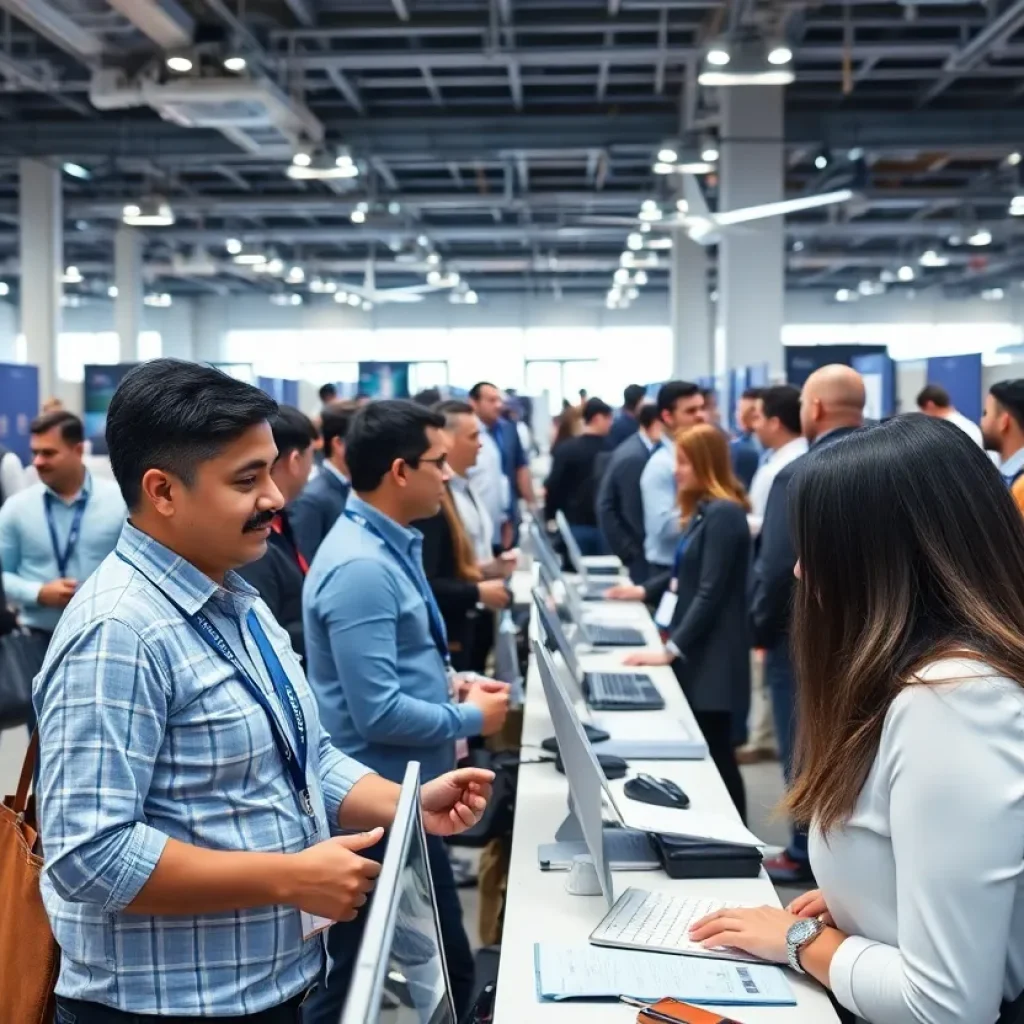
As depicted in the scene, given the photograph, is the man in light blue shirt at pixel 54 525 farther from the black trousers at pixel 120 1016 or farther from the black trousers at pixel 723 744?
the black trousers at pixel 120 1016

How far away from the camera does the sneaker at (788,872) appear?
4.25 meters

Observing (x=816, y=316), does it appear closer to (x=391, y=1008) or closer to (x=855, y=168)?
(x=855, y=168)

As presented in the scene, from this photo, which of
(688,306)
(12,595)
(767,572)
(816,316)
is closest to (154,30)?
(12,595)

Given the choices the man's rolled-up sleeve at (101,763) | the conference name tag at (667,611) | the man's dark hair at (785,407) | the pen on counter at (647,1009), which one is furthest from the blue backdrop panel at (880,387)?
the man's rolled-up sleeve at (101,763)

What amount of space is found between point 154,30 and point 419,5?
2223 mm

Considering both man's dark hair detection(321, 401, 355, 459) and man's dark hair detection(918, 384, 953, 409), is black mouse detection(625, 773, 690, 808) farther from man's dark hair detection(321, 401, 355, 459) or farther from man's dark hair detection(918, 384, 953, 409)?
man's dark hair detection(918, 384, 953, 409)

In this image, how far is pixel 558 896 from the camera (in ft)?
7.13

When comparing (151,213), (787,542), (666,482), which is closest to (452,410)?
(666,482)

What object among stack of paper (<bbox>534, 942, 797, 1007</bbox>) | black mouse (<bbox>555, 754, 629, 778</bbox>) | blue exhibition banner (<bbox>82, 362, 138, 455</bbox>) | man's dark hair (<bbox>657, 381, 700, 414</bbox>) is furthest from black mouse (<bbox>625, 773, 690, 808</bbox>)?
blue exhibition banner (<bbox>82, 362, 138, 455</bbox>)

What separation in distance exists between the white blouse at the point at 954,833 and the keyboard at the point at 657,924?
0.47 meters

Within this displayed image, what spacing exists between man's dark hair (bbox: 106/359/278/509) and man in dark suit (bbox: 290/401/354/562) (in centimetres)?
282

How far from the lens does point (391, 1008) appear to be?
97 centimetres

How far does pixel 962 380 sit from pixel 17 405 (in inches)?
241

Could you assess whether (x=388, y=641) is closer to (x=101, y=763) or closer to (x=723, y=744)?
(x=101, y=763)
